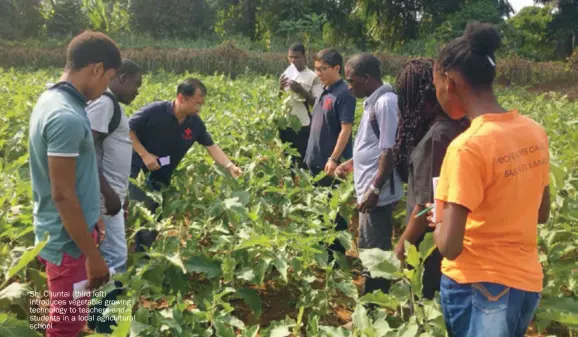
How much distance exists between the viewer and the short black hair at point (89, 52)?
2.28m

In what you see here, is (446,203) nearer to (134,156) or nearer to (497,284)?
(497,284)

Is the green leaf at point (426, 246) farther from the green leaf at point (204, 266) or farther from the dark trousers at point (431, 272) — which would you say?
the green leaf at point (204, 266)

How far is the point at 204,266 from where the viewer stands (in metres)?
2.81

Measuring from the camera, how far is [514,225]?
69.6 inches

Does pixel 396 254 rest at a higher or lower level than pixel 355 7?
lower

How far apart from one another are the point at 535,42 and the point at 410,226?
1486 inches

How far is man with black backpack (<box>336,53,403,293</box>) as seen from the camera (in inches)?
121

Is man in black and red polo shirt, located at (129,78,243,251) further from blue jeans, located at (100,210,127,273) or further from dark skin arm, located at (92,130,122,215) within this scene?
dark skin arm, located at (92,130,122,215)

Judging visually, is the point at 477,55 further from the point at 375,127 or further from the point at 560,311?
the point at 375,127

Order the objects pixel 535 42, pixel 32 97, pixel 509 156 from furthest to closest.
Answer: pixel 535 42
pixel 32 97
pixel 509 156

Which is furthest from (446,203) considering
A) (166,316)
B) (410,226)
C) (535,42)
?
(535,42)

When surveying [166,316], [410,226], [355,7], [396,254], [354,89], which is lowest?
[166,316]

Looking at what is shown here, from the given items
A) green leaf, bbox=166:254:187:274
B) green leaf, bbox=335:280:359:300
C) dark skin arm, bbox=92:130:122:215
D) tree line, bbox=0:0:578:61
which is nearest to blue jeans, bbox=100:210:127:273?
dark skin arm, bbox=92:130:122:215

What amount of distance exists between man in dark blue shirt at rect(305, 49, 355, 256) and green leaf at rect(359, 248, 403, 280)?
1959 mm
